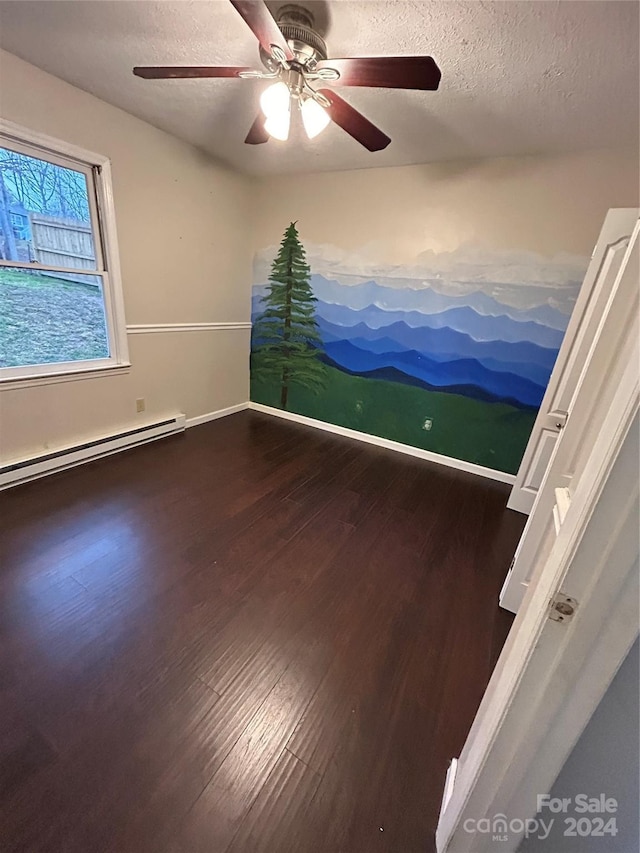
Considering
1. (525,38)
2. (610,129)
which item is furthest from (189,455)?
(610,129)

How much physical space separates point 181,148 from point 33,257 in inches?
57.0

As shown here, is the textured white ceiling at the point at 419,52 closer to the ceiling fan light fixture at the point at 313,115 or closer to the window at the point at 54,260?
the ceiling fan light fixture at the point at 313,115

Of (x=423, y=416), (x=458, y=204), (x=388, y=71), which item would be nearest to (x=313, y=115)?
(x=388, y=71)

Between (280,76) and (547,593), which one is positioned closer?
(547,593)

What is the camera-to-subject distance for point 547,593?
631mm

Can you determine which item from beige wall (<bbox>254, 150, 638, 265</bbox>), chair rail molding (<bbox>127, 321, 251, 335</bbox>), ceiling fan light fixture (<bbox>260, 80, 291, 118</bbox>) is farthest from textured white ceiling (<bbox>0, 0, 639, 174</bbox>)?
chair rail molding (<bbox>127, 321, 251, 335</bbox>)

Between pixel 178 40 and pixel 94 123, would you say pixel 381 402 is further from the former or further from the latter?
pixel 94 123

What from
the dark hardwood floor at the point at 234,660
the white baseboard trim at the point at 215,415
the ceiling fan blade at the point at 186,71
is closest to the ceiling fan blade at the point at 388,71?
A: the ceiling fan blade at the point at 186,71

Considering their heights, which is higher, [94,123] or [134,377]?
[94,123]

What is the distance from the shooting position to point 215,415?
3.90m

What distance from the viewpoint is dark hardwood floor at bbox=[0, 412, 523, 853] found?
1022mm

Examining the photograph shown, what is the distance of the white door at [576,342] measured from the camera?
5.72 ft

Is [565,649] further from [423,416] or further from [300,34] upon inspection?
[423,416]

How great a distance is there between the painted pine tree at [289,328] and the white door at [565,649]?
318cm
